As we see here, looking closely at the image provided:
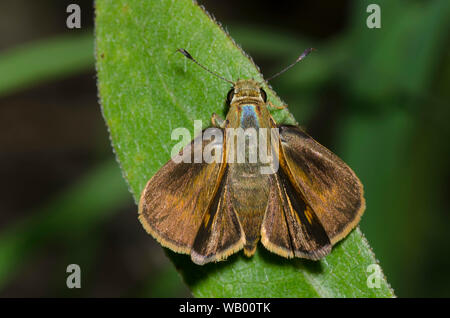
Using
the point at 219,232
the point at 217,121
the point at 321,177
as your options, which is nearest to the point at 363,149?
the point at 321,177

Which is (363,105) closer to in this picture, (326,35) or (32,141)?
(326,35)

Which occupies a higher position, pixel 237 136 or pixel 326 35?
pixel 326 35

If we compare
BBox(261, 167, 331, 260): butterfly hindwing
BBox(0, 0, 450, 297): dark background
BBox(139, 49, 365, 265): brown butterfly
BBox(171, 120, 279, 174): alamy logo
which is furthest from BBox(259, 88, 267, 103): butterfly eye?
Result: BBox(0, 0, 450, 297): dark background

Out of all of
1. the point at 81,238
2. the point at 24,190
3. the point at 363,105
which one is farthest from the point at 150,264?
the point at 363,105

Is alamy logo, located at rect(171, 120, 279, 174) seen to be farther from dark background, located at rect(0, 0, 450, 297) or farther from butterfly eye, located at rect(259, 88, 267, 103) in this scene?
dark background, located at rect(0, 0, 450, 297)

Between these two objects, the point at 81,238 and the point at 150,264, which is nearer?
the point at 81,238

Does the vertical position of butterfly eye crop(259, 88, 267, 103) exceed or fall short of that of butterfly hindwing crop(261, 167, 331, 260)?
→ it exceeds it

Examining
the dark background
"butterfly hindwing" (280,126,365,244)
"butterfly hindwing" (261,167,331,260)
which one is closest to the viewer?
"butterfly hindwing" (261,167,331,260)
